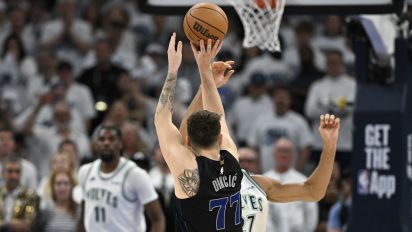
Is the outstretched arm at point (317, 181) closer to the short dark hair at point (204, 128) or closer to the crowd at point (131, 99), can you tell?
the short dark hair at point (204, 128)

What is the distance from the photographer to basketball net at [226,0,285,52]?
919cm

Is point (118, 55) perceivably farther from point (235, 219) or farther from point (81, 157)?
point (235, 219)

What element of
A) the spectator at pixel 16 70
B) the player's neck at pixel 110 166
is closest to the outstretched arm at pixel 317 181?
the player's neck at pixel 110 166

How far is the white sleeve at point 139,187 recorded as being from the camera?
991 cm

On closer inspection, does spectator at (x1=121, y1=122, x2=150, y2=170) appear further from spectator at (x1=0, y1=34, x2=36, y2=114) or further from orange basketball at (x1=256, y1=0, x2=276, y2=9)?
orange basketball at (x1=256, y1=0, x2=276, y2=9)

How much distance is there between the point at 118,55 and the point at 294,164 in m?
3.66

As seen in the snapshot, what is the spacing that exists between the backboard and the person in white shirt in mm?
1269

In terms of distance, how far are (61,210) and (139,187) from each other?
7.30ft

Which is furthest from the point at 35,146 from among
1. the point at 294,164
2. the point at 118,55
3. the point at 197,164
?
the point at 197,164

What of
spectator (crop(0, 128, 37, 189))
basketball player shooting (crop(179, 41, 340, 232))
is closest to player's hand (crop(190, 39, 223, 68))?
basketball player shooting (crop(179, 41, 340, 232))

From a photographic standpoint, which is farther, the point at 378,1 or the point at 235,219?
the point at 378,1

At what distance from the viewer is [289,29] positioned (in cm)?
1653

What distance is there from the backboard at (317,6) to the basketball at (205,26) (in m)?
1.76

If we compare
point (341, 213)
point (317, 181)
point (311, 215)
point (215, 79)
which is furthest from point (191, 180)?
point (311, 215)
